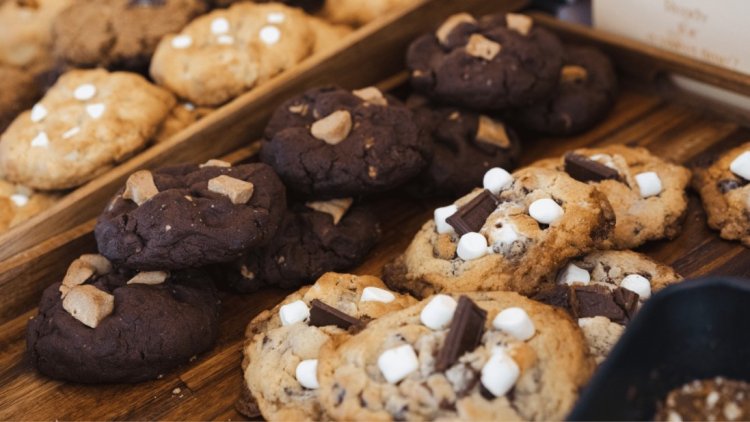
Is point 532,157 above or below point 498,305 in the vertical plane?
below

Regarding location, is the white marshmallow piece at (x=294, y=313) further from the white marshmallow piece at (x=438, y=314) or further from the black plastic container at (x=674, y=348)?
the black plastic container at (x=674, y=348)

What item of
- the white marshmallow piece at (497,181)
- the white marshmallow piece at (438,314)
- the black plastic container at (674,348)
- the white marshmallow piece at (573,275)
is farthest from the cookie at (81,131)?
the black plastic container at (674,348)

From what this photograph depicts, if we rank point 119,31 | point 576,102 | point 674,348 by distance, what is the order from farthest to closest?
point 119,31 → point 576,102 → point 674,348

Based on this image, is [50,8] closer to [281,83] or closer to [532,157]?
[281,83]

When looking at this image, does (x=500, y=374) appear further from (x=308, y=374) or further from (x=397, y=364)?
(x=308, y=374)

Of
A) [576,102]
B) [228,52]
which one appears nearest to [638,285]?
[576,102]

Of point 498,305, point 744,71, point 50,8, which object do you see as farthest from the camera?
point 50,8

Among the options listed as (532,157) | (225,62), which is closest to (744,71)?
(532,157)
